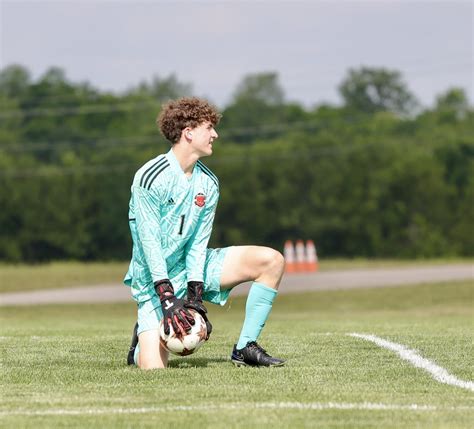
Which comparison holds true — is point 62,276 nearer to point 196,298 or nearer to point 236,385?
point 196,298

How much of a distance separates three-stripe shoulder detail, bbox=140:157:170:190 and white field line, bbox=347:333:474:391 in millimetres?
2237

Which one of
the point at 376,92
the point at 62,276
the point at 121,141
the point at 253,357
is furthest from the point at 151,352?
the point at 376,92

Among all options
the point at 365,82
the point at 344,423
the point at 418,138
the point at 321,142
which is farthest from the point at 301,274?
the point at 365,82

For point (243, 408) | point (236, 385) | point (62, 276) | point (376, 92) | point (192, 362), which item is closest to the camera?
point (243, 408)

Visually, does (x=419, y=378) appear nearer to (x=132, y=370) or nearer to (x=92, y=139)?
(x=132, y=370)

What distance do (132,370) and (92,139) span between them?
73.8m

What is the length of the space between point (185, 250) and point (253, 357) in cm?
94

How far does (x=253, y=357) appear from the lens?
824 cm

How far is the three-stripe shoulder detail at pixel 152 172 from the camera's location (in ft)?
27.0

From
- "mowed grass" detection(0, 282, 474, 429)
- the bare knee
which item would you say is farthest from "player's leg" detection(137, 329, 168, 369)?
the bare knee

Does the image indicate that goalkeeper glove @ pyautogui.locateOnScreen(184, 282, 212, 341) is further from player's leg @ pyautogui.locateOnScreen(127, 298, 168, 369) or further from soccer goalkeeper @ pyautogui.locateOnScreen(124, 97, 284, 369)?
player's leg @ pyautogui.locateOnScreen(127, 298, 168, 369)

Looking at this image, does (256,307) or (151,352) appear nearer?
(151,352)

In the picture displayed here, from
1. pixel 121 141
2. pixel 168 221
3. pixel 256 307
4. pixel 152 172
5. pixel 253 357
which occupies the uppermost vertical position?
pixel 152 172

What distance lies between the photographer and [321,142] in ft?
238
